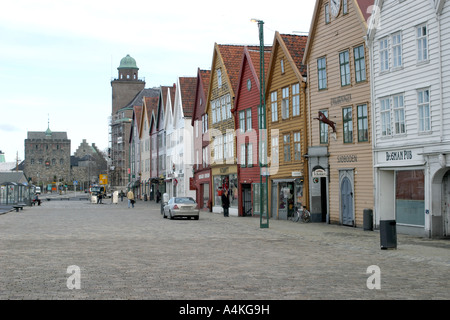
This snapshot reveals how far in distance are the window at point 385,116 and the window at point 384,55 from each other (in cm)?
139

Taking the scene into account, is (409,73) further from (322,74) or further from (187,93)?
(187,93)

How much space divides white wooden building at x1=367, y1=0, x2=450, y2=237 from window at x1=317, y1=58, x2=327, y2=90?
4.53 m

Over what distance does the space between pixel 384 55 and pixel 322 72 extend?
5.76 m

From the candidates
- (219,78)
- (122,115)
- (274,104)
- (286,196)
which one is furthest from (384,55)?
(122,115)

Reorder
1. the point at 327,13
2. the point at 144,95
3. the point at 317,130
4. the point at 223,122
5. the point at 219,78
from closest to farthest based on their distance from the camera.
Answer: the point at 327,13, the point at 317,130, the point at 223,122, the point at 219,78, the point at 144,95

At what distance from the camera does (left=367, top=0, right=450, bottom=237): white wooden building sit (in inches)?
880

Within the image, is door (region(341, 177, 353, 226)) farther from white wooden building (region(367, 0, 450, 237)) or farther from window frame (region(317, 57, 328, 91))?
window frame (region(317, 57, 328, 91))

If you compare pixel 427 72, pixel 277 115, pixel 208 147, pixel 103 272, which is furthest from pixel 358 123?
pixel 208 147

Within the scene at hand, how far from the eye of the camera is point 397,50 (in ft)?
82.9

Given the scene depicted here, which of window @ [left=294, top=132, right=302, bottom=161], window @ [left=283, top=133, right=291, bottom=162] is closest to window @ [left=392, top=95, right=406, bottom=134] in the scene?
window @ [left=294, top=132, right=302, bottom=161]

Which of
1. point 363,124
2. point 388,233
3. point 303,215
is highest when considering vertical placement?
point 363,124

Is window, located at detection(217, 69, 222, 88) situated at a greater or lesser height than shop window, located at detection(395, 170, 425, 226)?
greater

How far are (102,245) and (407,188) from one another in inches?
492

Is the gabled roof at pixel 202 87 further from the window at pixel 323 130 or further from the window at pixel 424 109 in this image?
the window at pixel 424 109
